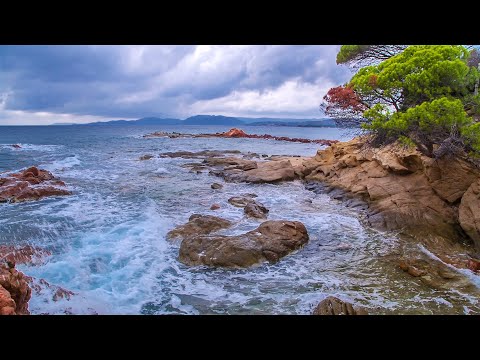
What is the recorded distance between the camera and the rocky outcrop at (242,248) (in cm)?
1024

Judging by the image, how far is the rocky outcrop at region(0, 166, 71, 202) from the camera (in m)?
18.0

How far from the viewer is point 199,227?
42.4ft

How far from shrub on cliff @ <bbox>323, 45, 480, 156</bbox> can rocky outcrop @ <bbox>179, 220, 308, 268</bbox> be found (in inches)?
238

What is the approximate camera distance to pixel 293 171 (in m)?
26.0

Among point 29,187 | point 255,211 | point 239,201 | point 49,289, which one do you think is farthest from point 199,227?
point 29,187

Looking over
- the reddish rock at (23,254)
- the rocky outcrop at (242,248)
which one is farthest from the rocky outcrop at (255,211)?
the reddish rock at (23,254)

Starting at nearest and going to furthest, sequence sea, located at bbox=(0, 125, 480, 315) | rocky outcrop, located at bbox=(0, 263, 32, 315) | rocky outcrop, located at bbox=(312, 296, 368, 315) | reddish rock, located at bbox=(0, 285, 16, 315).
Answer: reddish rock, located at bbox=(0, 285, 16, 315) → rocky outcrop, located at bbox=(0, 263, 32, 315) → rocky outcrop, located at bbox=(312, 296, 368, 315) → sea, located at bbox=(0, 125, 480, 315)

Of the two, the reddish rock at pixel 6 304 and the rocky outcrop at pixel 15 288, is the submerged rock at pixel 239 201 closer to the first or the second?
the rocky outcrop at pixel 15 288

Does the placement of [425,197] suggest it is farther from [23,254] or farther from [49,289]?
[23,254]

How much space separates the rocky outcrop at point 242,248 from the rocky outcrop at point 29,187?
1219 cm

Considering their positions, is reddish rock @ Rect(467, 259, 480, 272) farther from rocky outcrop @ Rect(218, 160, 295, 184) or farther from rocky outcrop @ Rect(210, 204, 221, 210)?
rocky outcrop @ Rect(218, 160, 295, 184)

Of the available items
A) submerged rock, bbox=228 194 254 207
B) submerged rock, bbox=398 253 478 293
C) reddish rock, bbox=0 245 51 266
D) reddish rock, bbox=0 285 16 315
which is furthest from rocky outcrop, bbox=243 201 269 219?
reddish rock, bbox=0 285 16 315

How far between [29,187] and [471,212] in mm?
21989
